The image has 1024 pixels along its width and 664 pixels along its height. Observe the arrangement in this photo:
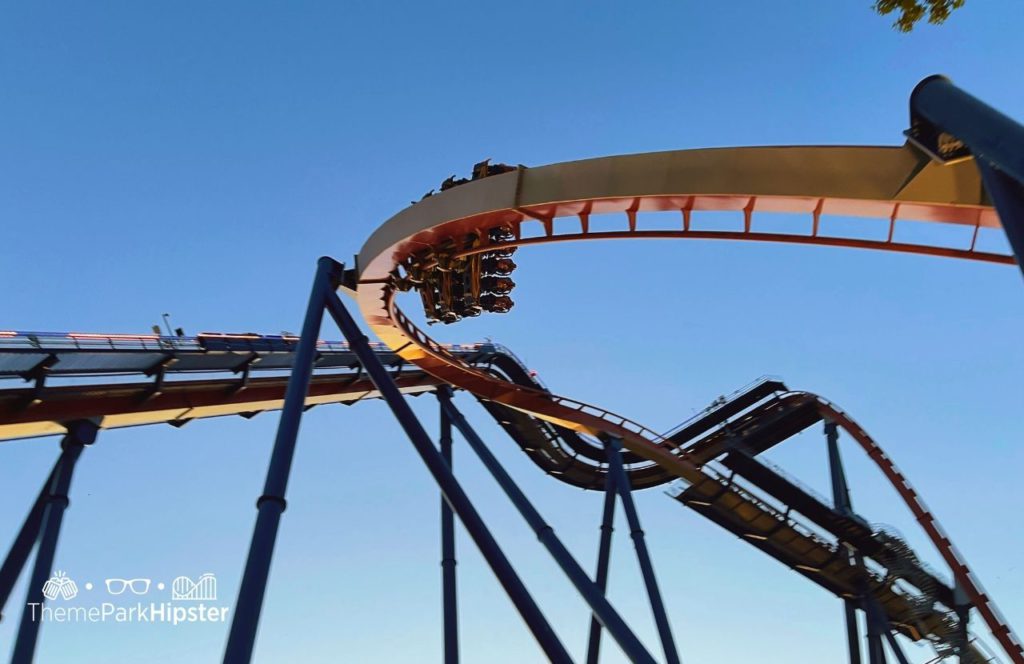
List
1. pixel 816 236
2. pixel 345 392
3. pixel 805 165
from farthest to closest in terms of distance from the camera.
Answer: pixel 345 392, pixel 816 236, pixel 805 165

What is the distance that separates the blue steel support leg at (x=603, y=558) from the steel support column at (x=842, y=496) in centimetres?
446

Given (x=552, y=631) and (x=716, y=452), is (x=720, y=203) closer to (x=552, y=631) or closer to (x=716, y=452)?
(x=552, y=631)

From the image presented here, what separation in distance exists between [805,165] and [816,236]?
2.31 feet

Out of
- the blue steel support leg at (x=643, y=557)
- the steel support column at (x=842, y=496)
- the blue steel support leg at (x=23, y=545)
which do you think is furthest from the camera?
the steel support column at (x=842, y=496)

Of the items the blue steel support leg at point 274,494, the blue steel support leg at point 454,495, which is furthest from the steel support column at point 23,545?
the blue steel support leg at point 454,495

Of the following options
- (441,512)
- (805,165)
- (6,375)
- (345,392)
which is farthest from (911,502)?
(6,375)

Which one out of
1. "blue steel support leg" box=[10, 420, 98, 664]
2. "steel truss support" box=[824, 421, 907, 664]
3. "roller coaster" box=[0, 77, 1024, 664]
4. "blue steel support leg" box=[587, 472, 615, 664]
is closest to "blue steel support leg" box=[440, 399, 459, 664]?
"roller coaster" box=[0, 77, 1024, 664]

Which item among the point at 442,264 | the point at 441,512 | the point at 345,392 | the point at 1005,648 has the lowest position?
the point at 1005,648

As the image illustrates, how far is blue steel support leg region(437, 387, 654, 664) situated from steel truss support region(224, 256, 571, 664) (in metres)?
0.99

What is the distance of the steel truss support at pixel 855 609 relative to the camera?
13945 millimetres

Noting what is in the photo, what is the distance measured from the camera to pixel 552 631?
7930mm

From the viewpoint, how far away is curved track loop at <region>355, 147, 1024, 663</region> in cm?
591

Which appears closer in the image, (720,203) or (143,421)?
(720,203)

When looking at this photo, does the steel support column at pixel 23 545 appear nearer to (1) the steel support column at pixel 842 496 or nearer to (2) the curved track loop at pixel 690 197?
(2) the curved track loop at pixel 690 197
